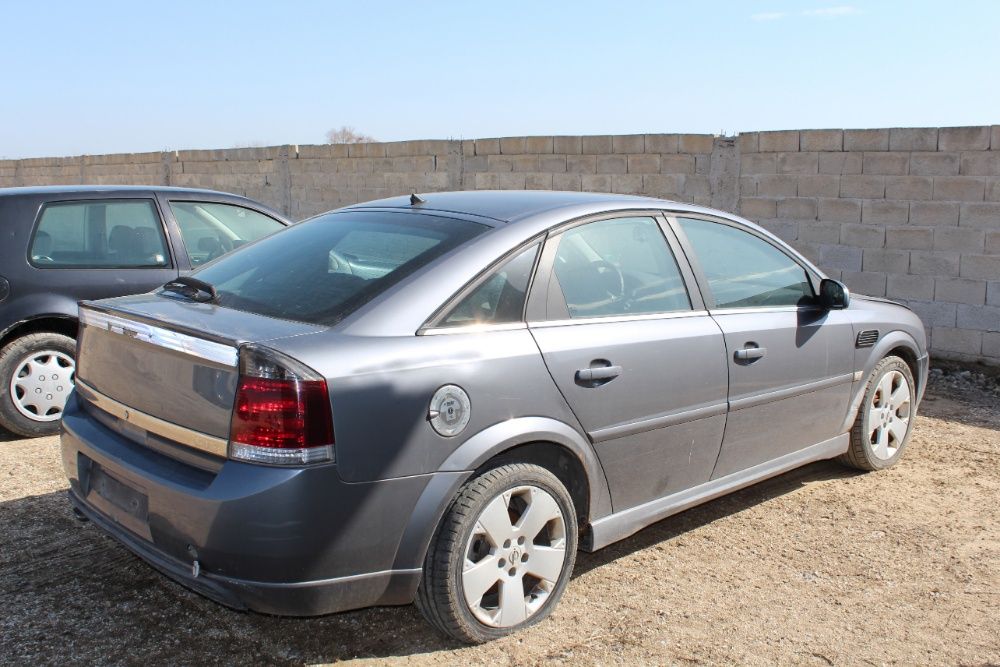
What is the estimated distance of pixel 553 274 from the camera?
3576 mm

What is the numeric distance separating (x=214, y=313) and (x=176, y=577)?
905 millimetres

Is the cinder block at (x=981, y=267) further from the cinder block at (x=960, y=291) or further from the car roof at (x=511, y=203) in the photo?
the car roof at (x=511, y=203)

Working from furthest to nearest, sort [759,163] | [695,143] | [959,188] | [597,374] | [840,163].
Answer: [695,143], [759,163], [840,163], [959,188], [597,374]

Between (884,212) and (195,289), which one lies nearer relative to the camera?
(195,289)

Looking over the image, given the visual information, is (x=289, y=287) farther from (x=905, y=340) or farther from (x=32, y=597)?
(x=905, y=340)

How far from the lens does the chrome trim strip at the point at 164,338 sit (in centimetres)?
292

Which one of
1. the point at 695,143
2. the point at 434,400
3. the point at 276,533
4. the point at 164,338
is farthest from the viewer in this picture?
the point at 695,143

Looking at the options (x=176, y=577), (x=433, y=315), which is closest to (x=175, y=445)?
(x=176, y=577)

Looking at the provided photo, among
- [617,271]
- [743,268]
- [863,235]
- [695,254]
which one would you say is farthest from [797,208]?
[617,271]

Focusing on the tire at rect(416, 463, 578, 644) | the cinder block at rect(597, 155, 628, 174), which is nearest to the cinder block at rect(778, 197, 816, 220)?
the cinder block at rect(597, 155, 628, 174)

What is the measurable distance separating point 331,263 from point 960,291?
629cm

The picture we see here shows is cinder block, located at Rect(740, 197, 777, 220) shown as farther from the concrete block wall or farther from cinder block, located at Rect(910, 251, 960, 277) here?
cinder block, located at Rect(910, 251, 960, 277)

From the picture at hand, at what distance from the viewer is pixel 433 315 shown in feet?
10.4

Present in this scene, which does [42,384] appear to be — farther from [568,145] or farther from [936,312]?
[936,312]
